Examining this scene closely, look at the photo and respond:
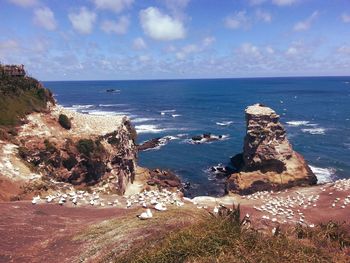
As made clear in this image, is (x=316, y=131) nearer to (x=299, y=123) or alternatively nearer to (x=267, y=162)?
(x=299, y=123)

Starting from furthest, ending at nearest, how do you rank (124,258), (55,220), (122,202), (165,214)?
1. (122,202)
2. (55,220)
3. (165,214)
4. (124,258)

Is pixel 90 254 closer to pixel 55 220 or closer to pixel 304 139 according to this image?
pixel 55 220

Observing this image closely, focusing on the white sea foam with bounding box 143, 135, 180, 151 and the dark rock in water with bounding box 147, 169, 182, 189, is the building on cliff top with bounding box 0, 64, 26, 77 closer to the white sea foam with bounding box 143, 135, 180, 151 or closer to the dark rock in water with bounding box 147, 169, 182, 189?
the dark rock in water with bounding box 147, 169, 182, 189

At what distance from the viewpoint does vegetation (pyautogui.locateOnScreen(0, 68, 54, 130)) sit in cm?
3453

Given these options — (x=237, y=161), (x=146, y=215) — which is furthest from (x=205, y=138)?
(x=146, y=215)

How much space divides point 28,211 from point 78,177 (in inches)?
633

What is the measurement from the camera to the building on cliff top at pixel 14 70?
140 ft

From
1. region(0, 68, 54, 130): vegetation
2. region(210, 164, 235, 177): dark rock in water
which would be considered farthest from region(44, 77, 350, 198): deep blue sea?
region(0, 68, 54, 130): vegetation

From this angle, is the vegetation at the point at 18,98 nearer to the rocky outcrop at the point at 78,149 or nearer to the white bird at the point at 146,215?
the rocky outcrop at the point at 78,149

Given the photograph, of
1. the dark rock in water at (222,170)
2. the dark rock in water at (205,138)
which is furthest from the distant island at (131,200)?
the dark rock in water at (205,138)

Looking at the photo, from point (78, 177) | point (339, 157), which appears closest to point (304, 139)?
point (339, 157)

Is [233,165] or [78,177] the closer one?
[78,177]

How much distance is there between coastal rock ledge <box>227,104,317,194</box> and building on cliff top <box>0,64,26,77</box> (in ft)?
89.7

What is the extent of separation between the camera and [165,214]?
1410cm
